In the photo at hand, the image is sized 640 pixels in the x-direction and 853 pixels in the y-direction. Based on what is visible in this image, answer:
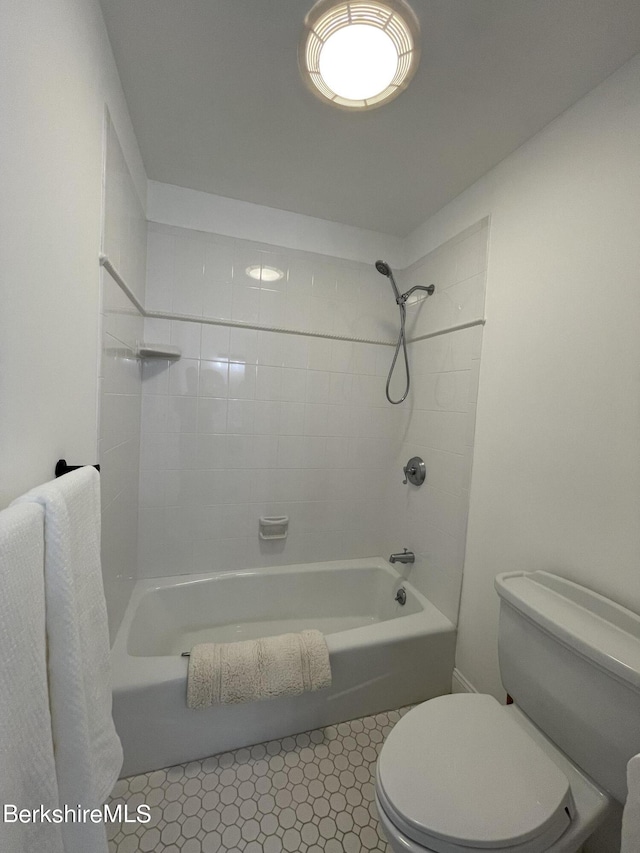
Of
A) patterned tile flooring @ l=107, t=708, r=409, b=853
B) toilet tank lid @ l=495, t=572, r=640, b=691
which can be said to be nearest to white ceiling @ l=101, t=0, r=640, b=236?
toilet tank lid @ l=495, t=572, r=640, b=691

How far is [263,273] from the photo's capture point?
1.83 m

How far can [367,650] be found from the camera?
137 centimetres

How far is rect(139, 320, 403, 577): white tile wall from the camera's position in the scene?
1.74 metres

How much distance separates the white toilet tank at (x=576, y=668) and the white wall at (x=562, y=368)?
0.38 ft

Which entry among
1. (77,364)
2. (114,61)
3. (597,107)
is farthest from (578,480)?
(114,61)

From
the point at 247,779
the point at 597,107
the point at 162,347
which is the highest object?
the point at 597,107

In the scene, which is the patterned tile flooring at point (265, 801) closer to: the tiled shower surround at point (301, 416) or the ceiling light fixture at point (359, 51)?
the tiled shower surround at point (301, 416)

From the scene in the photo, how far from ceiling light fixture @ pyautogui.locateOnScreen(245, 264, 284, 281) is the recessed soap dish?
1.35m

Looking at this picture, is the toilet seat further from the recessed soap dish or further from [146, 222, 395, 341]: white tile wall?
[146, 222, 395, 341]: white tile wall

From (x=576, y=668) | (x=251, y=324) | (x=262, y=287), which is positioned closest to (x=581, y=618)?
(x=576, y=668)

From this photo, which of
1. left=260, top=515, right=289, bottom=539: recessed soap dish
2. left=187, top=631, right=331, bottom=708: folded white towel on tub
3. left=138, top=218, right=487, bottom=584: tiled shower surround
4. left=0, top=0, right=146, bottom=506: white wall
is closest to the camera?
left=0, top=0, right=146, bottom=506: white wall

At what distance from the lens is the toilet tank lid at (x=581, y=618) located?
0.76 m

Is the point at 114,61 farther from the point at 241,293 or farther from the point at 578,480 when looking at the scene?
the point at 578,480

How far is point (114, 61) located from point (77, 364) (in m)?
1.01
